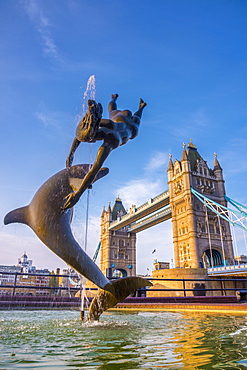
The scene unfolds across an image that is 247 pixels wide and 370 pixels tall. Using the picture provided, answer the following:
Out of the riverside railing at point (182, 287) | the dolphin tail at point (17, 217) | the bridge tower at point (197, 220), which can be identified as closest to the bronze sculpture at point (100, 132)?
the dolphin tail at point (17, 217)

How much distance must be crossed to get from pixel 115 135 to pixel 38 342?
8.62 ft

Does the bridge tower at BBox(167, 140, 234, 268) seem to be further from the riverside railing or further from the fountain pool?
the fountain pool

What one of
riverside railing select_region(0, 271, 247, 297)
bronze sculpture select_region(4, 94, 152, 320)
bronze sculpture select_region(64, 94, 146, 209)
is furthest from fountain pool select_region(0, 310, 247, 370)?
bronze sculpture select_region(64, 94, 146, 209)

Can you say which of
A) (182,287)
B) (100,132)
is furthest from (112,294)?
(182,287)

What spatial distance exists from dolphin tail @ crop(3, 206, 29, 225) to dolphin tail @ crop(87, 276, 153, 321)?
1.61m

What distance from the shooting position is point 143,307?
24.6 ft

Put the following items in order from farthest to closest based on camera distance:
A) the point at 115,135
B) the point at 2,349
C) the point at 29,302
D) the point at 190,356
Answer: the point at 29,302, the point at 115,135, the point at 2,349, the point at 190,356

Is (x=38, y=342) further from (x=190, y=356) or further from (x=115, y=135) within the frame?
(x=115, y=135)

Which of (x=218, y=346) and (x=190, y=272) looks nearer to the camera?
(x=218, y=346)

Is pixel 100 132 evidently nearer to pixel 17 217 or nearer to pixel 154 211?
pixel 17 217

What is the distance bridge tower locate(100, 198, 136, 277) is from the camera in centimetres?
5922

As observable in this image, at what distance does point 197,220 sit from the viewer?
3594 cm

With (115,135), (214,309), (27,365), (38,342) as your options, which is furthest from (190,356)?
(214,309)

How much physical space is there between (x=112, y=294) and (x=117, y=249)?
57232 millimetres
